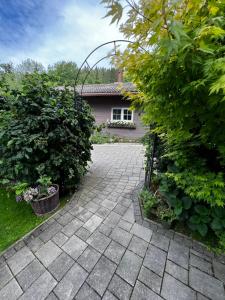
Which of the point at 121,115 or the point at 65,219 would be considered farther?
the point at 121,115

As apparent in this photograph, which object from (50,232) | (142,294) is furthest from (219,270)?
(50,232)

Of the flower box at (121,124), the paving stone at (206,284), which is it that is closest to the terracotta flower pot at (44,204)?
the paving stone at (206,284)

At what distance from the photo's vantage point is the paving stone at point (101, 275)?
1314 mm

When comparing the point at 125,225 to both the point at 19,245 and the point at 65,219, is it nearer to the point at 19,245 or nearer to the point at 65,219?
the point at 65,219

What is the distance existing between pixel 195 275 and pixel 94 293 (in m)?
0.94

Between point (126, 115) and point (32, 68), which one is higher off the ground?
point (32, 68)

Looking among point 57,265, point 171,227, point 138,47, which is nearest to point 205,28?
point 138,47

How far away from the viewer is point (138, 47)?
1.10 metres

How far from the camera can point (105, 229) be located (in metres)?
1.98

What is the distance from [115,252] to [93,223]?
544 mm

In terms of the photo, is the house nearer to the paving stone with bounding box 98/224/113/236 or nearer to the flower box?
the flower box

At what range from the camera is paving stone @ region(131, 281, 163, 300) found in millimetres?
1227

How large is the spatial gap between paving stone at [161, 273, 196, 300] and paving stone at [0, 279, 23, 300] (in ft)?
4.10

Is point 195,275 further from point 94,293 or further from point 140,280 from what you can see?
point 94,293
